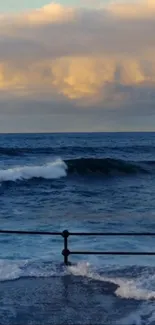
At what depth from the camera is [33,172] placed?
106 feet

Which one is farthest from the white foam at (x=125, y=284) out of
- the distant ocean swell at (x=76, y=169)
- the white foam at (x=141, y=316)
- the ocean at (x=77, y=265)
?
the distant ocean swell at (x=76, y=169)

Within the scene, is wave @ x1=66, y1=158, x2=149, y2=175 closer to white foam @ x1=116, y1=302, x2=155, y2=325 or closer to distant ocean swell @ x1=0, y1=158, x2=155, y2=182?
distant ocean swell @ x1=0, y1=158, x2=155, y2=182

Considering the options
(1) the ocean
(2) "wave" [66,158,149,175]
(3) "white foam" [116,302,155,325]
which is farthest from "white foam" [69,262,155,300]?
(2) "wave" [66,158,149,175]

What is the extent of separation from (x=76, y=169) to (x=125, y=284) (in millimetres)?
29149

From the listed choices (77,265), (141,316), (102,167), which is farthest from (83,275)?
(102,167)

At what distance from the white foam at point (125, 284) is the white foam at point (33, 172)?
21.4m

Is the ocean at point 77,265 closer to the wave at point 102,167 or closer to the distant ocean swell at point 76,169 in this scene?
the distant ocean swell at point 76,169

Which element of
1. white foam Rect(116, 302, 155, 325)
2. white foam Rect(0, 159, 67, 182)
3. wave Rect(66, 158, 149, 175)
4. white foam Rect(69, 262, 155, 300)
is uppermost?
wave Rect(66, 158, 149, 175)

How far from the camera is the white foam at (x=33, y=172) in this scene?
30.3m

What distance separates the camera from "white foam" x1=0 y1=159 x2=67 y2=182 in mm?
30266

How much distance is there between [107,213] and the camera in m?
16.4

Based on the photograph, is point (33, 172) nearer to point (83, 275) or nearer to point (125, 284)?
point (83, 275)

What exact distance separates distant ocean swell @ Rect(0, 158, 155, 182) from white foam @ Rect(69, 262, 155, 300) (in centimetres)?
2145

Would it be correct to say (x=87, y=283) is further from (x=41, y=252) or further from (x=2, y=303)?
(x=41, y=252)
